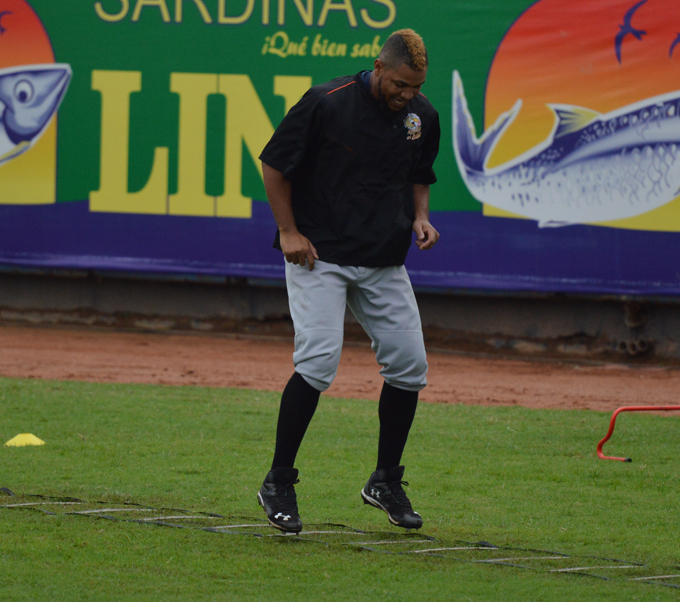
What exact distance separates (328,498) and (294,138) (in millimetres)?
1753

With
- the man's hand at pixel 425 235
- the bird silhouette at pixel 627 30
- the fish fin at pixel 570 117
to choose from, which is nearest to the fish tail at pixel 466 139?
the fish fin at pixel 570 117

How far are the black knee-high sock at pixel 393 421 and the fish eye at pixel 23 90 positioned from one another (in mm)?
9225

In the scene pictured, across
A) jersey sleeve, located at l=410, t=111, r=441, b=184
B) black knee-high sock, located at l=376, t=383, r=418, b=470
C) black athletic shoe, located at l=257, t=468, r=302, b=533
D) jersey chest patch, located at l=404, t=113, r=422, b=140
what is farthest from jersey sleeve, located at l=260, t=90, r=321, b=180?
black athletic shoe, located at l=257, t=468, r=302, b=533

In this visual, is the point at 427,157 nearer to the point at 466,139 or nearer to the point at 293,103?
the point at 466,139

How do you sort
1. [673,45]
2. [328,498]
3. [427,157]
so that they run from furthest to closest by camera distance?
[673,45], [328,498], [427,157]

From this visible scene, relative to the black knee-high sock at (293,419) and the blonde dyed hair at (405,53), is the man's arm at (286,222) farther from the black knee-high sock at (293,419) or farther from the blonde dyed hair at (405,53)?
the blonde dyed hair at (405,53)

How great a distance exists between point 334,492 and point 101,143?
8.02 metres

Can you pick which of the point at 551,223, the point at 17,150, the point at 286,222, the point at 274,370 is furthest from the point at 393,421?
the point at 17,150

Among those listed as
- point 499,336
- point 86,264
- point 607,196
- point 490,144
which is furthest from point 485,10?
point 86,264

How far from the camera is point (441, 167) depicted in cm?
1095

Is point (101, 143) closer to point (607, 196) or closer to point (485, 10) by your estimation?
point (485, 10)

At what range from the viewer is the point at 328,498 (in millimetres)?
4656

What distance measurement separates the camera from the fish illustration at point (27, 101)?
11.9 m

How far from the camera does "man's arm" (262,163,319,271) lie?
381cm
